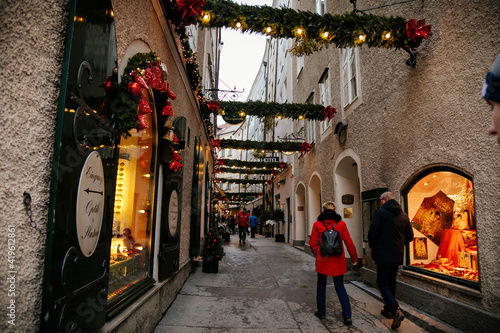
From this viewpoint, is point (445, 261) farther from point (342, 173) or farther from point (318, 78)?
point (318, 78)

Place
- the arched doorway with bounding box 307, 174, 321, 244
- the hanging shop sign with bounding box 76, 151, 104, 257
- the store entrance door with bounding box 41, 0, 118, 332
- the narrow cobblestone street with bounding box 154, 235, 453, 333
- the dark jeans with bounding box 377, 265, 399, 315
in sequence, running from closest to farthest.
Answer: the store entrance door with bounding box 41, 0, 118, 332 → the hanging shop sign with bounding box 76, 151, 104, 257 → the narrow cobblestone street with bounding box 154, 235, 453, 333 → the dark jeans with bounding box 377, 265, 399, 315 → the arched doorway with bounding box 307, 174, 321, 244

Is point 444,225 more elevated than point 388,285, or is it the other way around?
point 444,225

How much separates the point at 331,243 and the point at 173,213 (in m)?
2.56

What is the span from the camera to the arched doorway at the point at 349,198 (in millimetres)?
9289

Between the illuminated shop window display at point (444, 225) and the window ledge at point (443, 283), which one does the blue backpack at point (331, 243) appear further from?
the illuminated shop window display at point (444, 225)

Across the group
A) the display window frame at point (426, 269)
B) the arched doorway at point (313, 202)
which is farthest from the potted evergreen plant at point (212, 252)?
the arched doorway at point (313, 202)

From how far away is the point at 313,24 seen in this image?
4902 mm

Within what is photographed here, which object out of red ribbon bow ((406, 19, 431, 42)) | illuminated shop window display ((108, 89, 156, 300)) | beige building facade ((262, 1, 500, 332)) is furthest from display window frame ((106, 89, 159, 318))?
beige building facade ((262, 1, 500, 332))

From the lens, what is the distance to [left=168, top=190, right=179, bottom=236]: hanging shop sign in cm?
476

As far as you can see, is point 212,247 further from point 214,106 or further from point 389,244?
point 389,244

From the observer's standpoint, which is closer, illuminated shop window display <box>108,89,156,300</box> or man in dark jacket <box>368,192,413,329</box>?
illuminated shop window display <box>108,89,156,300</box>

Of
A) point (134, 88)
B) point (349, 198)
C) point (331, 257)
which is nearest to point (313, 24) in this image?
point (134, 88)

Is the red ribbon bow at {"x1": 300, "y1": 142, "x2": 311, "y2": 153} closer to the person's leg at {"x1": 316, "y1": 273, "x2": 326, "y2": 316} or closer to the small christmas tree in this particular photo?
the small christmas tree

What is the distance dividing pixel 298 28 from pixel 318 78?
7185 millimetres
